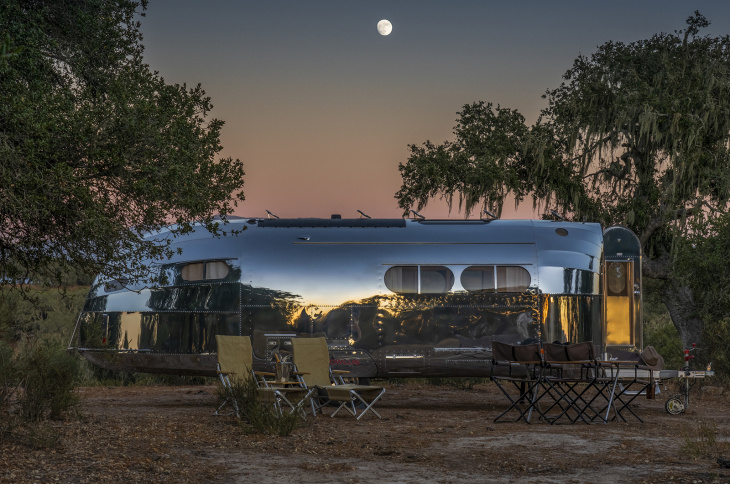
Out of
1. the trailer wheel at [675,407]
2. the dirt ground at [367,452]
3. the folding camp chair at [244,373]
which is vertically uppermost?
the folding camp chair at [244,373]

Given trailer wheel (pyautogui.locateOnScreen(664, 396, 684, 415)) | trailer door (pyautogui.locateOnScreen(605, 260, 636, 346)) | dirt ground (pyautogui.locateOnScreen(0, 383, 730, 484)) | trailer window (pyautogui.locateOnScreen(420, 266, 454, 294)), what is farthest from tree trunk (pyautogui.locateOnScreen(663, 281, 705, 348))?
trailer window (pyautogui.locateOnScreen(420, 266, 454, 294))

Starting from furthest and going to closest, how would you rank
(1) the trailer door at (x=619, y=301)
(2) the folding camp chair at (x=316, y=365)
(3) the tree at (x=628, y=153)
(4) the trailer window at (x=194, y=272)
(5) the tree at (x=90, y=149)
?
(3) the tree at (x=628, y=153), (1) the trailer door at (x=619, y=301), (4) the trailer window at (x=194, y=272), (2) the folding camp chair at (x=316, y=365), (5) the tree at (x=90, y=149)

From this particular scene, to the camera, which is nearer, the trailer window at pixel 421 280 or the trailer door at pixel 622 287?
→ the trailer window at pixel 421 280

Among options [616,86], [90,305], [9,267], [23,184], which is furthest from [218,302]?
[616,86]

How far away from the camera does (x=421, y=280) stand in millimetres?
12367

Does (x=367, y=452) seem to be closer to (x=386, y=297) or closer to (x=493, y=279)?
(x=386, y=297)

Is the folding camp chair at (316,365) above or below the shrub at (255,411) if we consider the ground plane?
above

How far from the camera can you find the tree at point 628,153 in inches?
727

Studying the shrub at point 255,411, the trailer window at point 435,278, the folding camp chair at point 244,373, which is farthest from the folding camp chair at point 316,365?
the trailer window at point 435,278

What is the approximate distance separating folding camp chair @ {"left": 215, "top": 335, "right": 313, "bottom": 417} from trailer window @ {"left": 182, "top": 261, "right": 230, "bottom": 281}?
1.41m

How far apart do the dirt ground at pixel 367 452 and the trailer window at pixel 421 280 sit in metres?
1.78

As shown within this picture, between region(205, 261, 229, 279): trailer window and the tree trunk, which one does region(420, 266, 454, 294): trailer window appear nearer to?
region(205, 261, 229, 279): trailer window

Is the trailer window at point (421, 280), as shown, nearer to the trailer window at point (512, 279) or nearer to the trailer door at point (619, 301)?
the trailer window at point (512, 279)

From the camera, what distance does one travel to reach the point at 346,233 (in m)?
12.6
